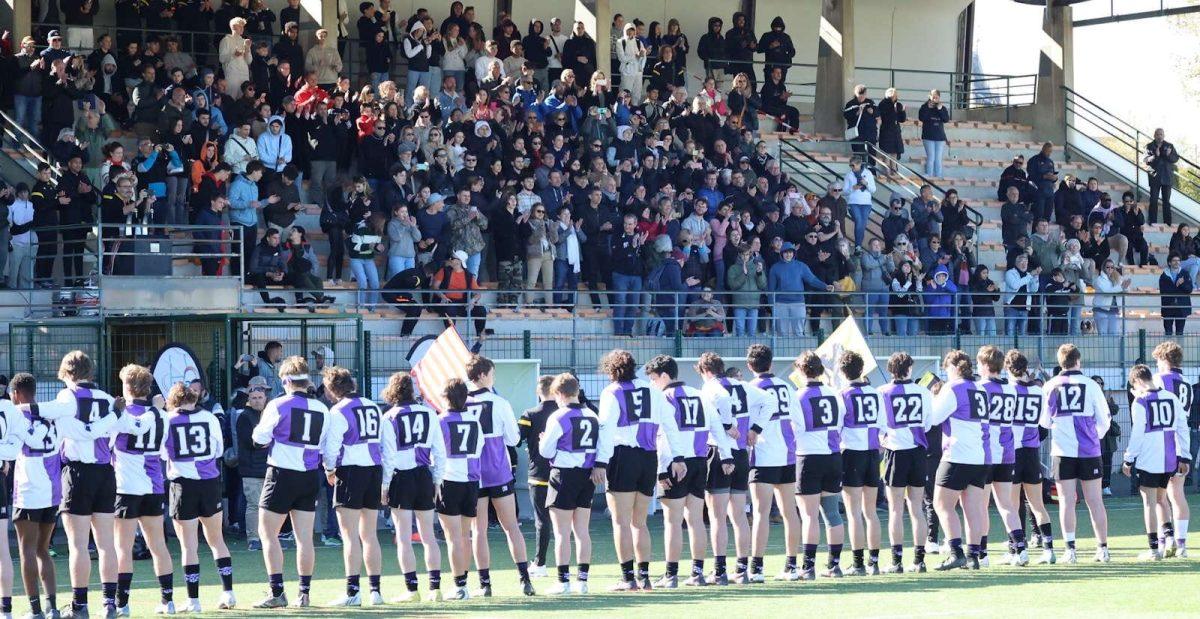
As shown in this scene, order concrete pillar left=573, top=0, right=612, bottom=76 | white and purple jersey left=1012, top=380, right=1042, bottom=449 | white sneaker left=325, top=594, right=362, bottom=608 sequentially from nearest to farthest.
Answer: white sneaker left=325, top=594, right=362, bottom=608, white and purple jersey left=1012, top=380, right=1042, bottom=449, concrete pillar left=573, top=0, right=612, bottom=76

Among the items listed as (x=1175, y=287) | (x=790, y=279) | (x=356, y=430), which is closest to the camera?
(x=356, y=430)

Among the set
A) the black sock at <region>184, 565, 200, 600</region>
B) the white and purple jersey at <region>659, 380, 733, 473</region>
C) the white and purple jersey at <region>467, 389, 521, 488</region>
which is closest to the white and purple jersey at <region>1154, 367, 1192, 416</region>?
the white and purple jersey at <region>659, 380, 733, 473</region>

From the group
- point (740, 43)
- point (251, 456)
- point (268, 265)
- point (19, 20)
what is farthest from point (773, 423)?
point (740, 43)

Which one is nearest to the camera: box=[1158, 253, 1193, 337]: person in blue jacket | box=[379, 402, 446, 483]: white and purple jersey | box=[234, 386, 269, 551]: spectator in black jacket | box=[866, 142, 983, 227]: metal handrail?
box=[379, 402, 446, 483]: white and purple jersey

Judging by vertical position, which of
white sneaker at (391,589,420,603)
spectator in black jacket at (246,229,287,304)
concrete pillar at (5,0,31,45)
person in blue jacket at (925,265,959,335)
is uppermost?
concrete pillar at (5,0,31,45)

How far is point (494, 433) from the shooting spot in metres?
13.7

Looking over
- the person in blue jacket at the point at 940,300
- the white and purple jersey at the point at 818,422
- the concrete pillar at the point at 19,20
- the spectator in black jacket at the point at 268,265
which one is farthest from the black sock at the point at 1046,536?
the concrete pillar at the point at 19,20

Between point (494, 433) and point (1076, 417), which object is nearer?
point (494, 433)

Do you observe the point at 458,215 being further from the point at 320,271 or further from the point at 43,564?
the point at 43,564

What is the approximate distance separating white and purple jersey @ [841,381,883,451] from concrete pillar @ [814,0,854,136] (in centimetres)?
1730

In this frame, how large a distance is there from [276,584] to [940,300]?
13779 millimetres

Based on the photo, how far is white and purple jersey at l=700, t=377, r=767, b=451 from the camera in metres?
14.2

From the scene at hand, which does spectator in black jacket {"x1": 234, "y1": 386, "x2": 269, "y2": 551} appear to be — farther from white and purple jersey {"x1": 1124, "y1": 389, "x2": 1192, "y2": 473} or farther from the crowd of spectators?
white and purple jersey {"x1": 1124, "y1": 389, "x2": 1192, "y2": 473}

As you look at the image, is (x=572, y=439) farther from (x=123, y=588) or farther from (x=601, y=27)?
(x=601, y=27)
